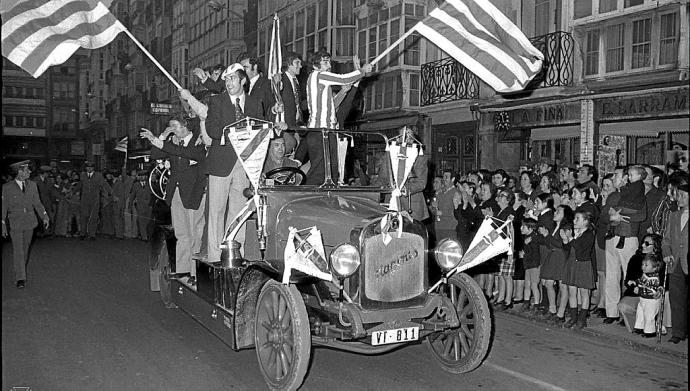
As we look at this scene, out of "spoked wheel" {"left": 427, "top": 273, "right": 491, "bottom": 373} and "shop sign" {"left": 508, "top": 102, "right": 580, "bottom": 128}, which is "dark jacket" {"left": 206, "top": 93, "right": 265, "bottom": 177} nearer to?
"spoked wheel" {"left": 427, "top": 273, "right": 491, "bottom": 373}

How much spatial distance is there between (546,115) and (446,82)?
→ 11.7 ft

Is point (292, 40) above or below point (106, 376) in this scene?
above

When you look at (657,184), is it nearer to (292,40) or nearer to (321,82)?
(321,82)

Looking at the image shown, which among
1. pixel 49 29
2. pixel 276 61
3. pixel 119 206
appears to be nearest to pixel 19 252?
pixel 49 29

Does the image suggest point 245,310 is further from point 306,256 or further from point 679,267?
point 679,267

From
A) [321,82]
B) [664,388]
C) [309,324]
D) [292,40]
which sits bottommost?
[664,388]

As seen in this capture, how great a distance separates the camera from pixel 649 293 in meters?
7.34

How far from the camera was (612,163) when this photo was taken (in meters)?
12.6

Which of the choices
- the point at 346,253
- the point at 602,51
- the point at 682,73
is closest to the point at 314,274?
the point at 346,253

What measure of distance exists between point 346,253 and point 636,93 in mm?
8818

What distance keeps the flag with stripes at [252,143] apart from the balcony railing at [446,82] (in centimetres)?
1090

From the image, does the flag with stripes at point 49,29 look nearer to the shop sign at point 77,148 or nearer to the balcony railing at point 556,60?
the balcony railing at point 556,60

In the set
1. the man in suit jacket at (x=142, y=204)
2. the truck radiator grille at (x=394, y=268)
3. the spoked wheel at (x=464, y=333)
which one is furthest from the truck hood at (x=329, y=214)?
the man in suit jacket at (x=142, y=204)

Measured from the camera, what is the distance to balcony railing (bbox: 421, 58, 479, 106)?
16031mm
